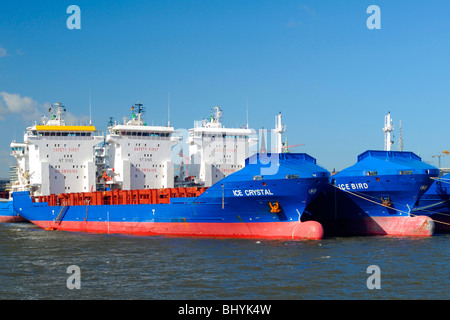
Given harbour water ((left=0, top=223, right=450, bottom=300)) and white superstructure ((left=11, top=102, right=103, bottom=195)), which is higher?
white superstructure ((left=11, top=102, right=103, bottom=195))

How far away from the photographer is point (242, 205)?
89.3 ft

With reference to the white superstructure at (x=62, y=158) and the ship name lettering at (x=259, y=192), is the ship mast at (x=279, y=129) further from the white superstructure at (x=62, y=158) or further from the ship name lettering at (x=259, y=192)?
the white superstructure at (x=62, y=158)

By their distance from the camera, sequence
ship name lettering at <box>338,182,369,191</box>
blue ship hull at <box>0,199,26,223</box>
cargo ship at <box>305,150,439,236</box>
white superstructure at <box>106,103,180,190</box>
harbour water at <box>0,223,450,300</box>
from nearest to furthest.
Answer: harbour water at <box>0,223,450,300</box>
cargo ship at <box>305,150,439,236</box>
ship name lettering at <box>338,182,369,191</box>
white superstructure at <box>106,103,180,190</box>
blue ship hull at <box>0,199,26,223</box>

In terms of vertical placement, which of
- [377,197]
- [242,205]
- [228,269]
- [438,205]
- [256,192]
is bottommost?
[228,269]

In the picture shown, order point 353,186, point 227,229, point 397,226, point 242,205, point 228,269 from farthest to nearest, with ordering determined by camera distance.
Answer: point 353,186 < point 397,226 < point 227,229 < point 242,205 < point 228,269

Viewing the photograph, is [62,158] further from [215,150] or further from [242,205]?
[242,205]

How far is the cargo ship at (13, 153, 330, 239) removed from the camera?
2634 centimetres

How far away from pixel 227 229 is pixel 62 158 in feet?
58.9

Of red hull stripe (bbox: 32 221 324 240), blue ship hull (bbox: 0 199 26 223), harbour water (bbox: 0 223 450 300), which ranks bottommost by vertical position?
blue ship hull (bbox: 0 199 26 223)

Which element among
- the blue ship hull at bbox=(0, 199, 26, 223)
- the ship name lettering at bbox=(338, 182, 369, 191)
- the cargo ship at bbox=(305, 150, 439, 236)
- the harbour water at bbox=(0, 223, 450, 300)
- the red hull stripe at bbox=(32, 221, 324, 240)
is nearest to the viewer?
the harbour water at bbox=(0, 223, 450, 300)

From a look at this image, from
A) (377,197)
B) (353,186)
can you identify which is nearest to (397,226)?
(377,197)

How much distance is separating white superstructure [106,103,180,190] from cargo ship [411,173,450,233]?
18437 mm

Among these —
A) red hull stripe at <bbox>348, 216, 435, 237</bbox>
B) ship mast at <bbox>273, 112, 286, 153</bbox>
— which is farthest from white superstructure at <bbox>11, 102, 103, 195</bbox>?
red hull stripe at <bbox>348, 216, 435, 237</bbox>

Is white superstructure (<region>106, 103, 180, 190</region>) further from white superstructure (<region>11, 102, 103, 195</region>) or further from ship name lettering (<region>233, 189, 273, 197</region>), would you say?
ship name lettering (<region>233, 189, 273, 197</region>)
